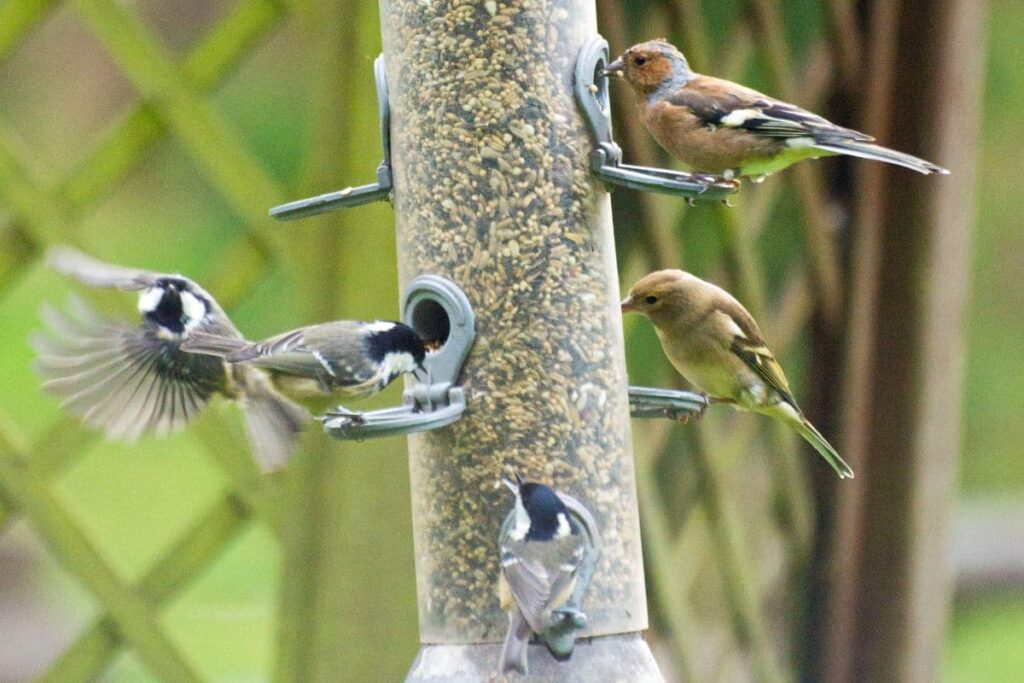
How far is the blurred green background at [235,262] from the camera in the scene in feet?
13.7

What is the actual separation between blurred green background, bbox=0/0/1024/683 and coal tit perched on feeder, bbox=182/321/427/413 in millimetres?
934

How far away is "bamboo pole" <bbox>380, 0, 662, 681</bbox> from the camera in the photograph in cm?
300

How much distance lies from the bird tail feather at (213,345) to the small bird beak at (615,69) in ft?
3.03

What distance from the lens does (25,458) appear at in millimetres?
4164

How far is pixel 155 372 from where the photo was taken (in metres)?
3.34

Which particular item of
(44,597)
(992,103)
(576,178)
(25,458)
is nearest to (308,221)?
(25,458)

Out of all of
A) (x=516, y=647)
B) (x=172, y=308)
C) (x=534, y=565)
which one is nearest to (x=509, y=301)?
(x=534, y=565)

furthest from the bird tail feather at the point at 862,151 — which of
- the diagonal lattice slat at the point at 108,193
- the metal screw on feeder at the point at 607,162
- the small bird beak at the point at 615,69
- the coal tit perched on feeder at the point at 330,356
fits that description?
the diagonal lattice slat at the point at 108,193

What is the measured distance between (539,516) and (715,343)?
96cm

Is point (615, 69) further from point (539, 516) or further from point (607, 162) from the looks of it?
point (539, 516)

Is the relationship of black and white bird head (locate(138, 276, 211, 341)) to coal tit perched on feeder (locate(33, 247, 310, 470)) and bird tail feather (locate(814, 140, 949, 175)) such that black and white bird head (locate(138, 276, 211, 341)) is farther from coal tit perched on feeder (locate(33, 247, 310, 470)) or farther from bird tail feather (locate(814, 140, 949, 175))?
bird tail feather (locate(814, 140, 949, 175))

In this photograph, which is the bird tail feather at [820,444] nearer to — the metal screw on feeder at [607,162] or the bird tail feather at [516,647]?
the metal screw on feeder at [607,162]

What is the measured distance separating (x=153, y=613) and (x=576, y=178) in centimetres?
198

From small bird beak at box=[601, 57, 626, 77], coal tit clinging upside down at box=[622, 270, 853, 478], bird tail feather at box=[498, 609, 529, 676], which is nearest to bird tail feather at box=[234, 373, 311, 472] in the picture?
bird tail feather at box=[498, 609, 529, 676]
